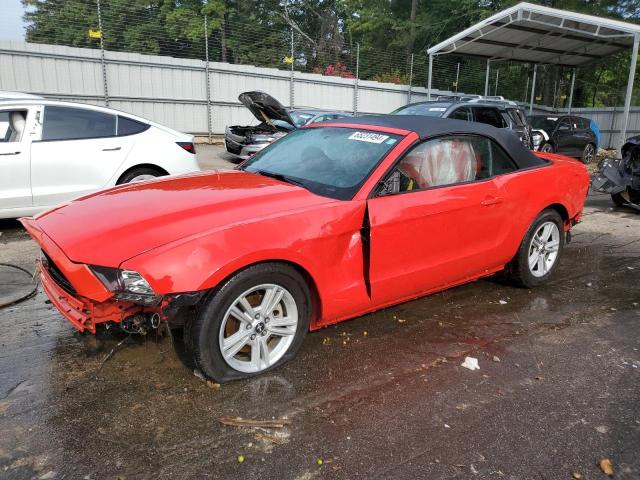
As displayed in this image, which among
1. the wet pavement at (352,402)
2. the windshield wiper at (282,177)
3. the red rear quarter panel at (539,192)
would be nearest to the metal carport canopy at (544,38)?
the red rear quarter panel at (539,192)

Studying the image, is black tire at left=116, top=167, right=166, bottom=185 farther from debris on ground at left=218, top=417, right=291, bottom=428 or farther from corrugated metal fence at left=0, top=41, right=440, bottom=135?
corrugated metal fence at left=0, top=41, right=440, bottom=135

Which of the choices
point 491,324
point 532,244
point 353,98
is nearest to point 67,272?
point 491,324

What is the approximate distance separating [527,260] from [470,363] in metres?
1.67

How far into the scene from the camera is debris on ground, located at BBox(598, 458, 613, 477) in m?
2.45

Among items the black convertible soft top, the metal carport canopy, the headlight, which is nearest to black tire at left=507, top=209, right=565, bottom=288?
the black convertible soft top

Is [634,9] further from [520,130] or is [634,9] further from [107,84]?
[107,84]

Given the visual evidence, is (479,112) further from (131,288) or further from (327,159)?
(131,288)

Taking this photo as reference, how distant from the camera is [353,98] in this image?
20797 millimetres

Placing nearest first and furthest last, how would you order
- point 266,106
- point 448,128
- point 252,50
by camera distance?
1. point 448,128
2. point 266,106
3. point 252,50

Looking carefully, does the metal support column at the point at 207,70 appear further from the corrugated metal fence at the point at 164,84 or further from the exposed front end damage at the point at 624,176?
the exposed front end damage at the point at 624,176

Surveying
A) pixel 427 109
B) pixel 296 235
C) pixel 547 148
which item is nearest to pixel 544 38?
pixel 547 148

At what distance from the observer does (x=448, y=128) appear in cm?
410

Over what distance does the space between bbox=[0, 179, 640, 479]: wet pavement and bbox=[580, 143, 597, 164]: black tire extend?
1413 cm

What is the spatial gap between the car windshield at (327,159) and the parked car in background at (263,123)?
7.25 meters
